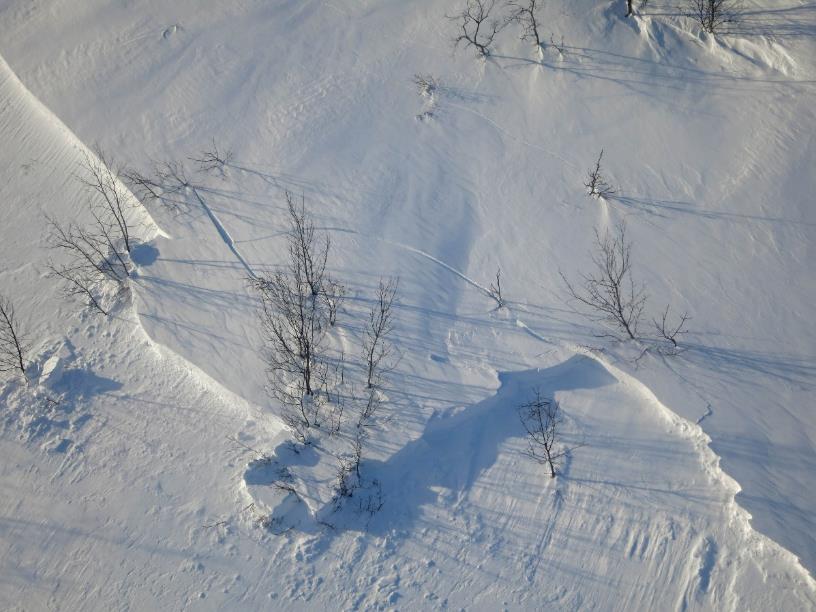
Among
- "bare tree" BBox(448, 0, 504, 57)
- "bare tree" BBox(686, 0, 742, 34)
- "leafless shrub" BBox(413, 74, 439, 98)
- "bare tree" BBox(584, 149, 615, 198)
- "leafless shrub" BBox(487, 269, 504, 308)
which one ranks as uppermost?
"bare tree" BBox(686, 0, 742, 34)

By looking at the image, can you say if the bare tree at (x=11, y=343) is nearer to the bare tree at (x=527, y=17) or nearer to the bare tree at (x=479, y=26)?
the bare tree at (x=479, y=26)

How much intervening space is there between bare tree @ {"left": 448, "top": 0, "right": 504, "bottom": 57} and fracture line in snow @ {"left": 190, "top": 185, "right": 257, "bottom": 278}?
9.24 metres

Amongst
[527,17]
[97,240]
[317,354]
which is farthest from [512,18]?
[97,240]

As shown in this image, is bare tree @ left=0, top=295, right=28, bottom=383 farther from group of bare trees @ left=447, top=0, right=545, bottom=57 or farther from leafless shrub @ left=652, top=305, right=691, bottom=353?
leafless shrub @ left=652, top=305, right=691, bottom=353

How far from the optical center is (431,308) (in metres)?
18.8

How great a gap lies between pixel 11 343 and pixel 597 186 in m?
16.9

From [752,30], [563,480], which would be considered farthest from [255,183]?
[752,30]

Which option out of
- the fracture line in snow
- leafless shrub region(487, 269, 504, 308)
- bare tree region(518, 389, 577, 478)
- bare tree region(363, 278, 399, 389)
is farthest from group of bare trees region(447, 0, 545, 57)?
bare tree region(518, 389, 577, 478)

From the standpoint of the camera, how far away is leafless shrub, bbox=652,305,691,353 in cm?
1766

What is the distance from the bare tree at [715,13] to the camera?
21.1m

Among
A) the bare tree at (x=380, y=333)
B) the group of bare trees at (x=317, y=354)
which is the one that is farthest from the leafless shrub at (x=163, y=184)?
the bare tree at (x=380, y=333)

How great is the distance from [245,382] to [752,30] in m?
18.1

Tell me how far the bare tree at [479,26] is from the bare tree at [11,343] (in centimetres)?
1550

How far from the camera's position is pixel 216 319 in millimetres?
19266
